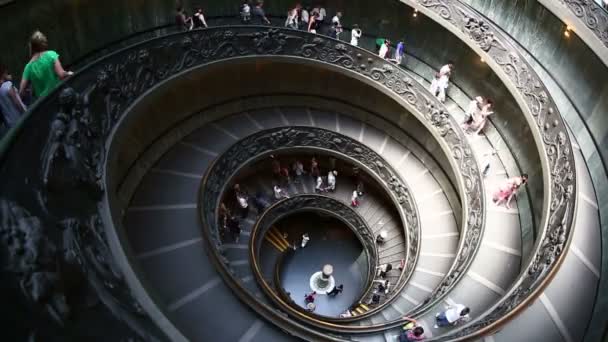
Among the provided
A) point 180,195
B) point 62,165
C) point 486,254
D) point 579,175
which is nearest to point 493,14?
point 579,175

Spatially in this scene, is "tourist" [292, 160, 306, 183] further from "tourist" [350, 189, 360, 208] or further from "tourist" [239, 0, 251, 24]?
"tourist" [239, 0, 251, 24]

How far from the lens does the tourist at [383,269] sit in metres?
13.1

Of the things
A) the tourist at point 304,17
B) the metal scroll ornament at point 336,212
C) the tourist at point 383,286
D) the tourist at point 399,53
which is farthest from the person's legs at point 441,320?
the tourist at point 304,17

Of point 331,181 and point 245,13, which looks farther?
point 331,181

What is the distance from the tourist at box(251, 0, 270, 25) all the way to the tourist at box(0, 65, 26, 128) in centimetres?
834

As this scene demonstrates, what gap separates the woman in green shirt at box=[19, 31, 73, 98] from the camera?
586 centimetres

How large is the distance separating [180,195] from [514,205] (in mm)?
9106

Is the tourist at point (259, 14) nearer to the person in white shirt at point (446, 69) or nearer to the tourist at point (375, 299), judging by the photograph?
the person in white shirt at point (446, 69)

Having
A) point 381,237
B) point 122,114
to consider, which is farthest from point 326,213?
point 122,114

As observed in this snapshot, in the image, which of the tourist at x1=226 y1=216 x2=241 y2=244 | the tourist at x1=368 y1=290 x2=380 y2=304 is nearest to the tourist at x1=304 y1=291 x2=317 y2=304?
the tourist at x1=368 y1=290 x2=380 y2=304

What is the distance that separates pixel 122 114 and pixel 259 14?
6.81 meters

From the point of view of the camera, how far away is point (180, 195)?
9633 mm

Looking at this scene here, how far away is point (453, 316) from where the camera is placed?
7648mm

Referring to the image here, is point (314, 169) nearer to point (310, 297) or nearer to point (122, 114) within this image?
point (310, 297)
